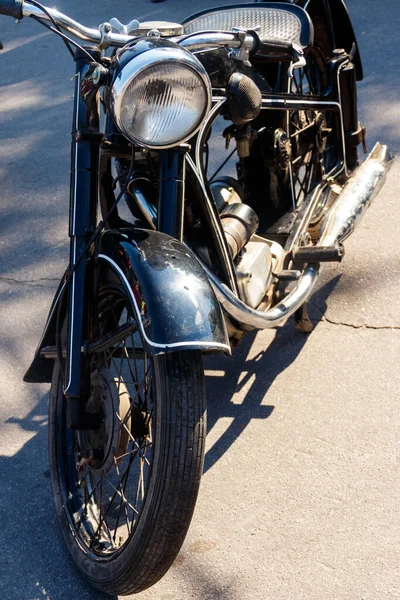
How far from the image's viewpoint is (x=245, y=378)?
3160mm

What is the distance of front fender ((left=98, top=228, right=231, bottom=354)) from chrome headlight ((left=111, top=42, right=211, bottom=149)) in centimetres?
27

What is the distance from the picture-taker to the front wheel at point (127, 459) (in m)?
2.01

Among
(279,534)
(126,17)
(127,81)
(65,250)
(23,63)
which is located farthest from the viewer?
(126,17)

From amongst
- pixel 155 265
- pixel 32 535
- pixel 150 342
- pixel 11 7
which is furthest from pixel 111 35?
pixel 32 535

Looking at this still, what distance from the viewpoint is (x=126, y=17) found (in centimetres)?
741

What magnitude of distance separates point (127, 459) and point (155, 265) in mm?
944

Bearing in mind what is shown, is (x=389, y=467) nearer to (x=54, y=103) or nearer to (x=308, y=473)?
(x=308, y=473)

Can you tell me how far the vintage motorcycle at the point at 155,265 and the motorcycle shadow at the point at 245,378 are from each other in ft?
0.47

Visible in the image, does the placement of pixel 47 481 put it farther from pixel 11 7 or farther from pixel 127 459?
pixel 11 7

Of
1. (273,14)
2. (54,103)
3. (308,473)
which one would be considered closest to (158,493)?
(308,473)

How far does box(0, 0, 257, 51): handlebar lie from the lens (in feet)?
6.82

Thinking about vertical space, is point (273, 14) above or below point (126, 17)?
above

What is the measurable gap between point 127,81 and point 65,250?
2.27 m

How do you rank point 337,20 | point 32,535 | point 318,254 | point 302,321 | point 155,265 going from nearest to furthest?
point 155,265 < point 32,535 < point 318,254 < point 302,321 < point 337,20
